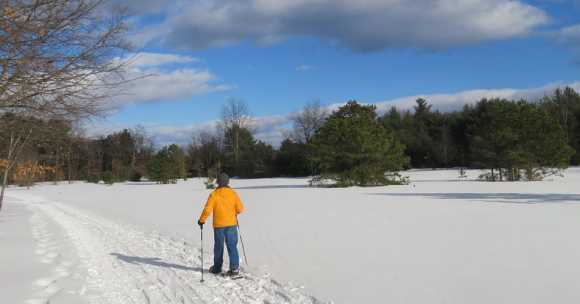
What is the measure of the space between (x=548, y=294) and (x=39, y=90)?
621cm

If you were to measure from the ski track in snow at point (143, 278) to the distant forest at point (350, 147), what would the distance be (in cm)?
204

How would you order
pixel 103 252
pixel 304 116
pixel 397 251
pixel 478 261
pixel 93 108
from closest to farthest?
pixel 93 108, pixel 478 261, pixel 397 251, pixel 103 252, pixel 304 116

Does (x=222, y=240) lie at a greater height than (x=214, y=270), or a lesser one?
greater

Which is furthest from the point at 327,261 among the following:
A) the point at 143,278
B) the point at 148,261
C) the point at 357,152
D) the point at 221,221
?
the point at 357,152

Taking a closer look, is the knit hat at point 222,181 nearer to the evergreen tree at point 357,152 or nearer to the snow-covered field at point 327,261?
the snow-covered field at point 327,261

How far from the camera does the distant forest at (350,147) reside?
16.3m

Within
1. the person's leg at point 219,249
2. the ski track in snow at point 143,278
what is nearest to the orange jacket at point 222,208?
the person's leg at point 219,249

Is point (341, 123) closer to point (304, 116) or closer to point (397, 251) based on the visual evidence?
point (397, 251)

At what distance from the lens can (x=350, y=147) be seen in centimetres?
3581

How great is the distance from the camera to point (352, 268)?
7898mm

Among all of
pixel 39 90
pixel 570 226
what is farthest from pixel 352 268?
pixel 570 226

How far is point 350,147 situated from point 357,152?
23.5 inches

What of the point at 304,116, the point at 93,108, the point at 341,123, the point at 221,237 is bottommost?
the point at 221,237

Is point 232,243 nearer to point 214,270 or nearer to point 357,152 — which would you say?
point 214,270
